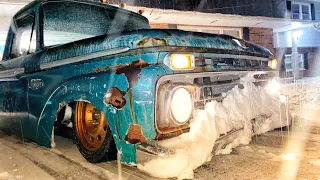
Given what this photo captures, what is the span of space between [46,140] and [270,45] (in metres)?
14.3

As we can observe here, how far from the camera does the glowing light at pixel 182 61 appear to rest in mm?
2251

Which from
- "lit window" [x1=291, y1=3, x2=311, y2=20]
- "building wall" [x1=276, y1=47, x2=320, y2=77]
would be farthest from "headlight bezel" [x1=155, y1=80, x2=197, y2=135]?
"lit window" [x1=291, y1=3, x2=311, y2=20]

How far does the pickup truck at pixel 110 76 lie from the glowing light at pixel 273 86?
0.06 m

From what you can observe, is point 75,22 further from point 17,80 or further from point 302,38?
point 302,38

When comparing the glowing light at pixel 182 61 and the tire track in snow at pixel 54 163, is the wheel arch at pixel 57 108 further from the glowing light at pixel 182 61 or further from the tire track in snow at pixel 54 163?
the glowing light at pixel 182 61

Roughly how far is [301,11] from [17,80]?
61.2 feet

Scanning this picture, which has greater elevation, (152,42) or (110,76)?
(152,42)

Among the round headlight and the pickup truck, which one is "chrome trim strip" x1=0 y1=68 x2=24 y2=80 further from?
the round headlight

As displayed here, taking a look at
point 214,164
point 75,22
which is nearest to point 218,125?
point 214,164

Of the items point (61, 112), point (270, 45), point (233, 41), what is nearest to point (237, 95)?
point (233, 41)

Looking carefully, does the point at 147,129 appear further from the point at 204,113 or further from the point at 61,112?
the point at 61,112

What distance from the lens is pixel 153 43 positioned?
2248 mm

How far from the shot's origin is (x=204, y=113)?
96.8 inches

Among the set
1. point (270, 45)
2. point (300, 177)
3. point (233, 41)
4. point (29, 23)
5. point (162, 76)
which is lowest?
point (300, 177)
